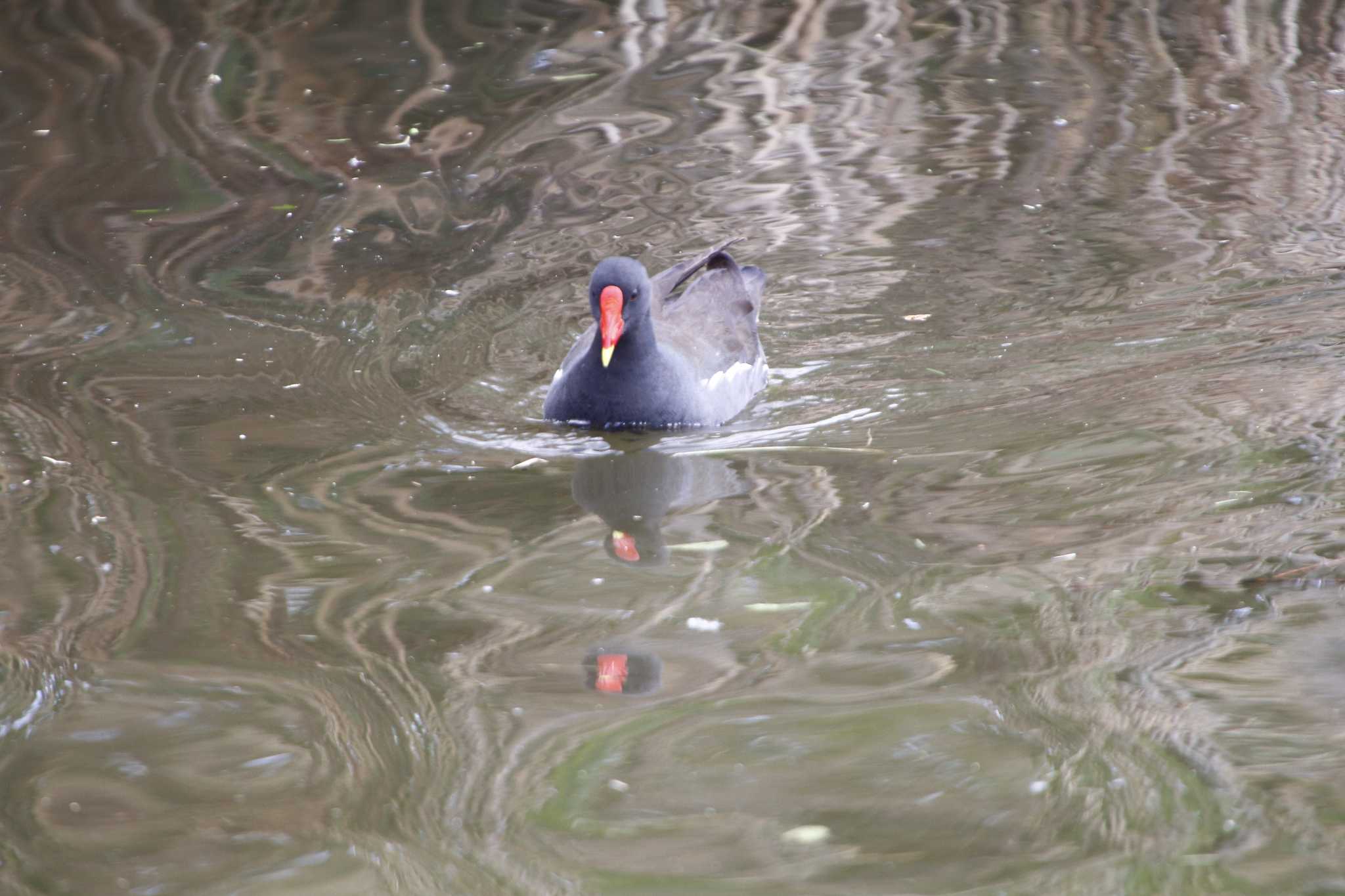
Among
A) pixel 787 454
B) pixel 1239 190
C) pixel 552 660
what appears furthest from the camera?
pixel 1239 190

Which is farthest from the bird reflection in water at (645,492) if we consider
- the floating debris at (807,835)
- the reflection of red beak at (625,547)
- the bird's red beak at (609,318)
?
the floating debris at (807,835)

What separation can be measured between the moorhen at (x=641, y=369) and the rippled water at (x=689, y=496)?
0.14 m

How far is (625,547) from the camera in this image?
4.77m

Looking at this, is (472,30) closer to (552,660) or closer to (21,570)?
(21,570)

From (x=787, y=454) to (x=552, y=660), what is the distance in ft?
5.49

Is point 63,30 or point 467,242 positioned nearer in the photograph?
point 467,242

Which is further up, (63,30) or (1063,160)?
(63,30)

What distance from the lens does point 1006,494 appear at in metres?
4.80

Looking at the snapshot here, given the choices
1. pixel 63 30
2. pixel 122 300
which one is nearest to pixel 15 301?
pixel 122 300

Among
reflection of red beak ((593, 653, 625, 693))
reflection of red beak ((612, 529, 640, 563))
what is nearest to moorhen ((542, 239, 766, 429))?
reflection of red beak ((612, 529, 640, 563))

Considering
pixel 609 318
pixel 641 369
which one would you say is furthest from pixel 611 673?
pixel 641 369

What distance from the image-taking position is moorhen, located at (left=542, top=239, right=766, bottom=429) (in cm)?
556

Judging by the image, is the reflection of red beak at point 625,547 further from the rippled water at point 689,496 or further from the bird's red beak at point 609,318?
the bird's red beak at point 609,318

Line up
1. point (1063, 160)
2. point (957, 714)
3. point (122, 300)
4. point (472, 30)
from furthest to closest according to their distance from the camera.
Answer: point (472, 30) < point (1063, 160) < point (122, 300) < point (957, 714)
